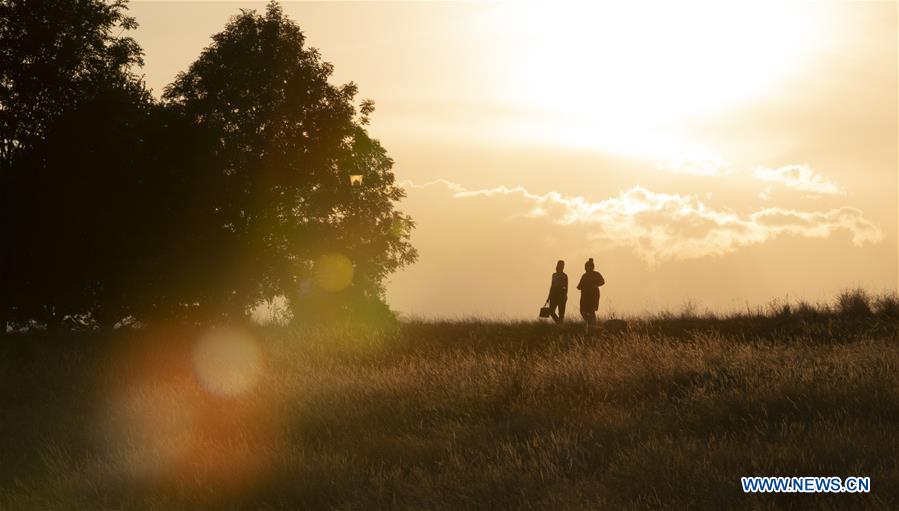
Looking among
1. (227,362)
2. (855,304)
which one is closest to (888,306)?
(855,304)

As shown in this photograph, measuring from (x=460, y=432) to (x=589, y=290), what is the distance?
1354 cm

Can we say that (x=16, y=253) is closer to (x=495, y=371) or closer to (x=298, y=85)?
(x=298, y=85)

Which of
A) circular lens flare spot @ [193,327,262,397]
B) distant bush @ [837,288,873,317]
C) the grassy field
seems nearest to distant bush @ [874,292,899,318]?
distant bush @ [837,288,873,317]

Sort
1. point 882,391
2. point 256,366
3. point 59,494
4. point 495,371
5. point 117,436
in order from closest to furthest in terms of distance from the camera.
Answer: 1. point 59,494
2. point 882,391
3. point 117,436
4. point 495,371
5. point 256,366

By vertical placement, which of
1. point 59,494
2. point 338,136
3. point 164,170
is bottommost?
point 59,494

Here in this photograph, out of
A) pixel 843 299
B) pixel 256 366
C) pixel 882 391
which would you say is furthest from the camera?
pixel 843 299

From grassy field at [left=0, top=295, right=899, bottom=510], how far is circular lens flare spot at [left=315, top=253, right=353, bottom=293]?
18.3m

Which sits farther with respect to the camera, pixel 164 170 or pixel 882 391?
pixel 164 170

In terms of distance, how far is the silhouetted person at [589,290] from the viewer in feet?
81.6

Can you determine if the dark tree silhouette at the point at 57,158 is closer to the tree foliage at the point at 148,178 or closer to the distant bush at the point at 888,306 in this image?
the tree foliage at the point at 148,178

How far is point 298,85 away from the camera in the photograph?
38406 mm

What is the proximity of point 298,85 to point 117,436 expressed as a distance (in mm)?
26466

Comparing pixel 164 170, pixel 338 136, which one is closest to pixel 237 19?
pixel 338 136

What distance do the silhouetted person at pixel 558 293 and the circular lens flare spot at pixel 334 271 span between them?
13.7 m
